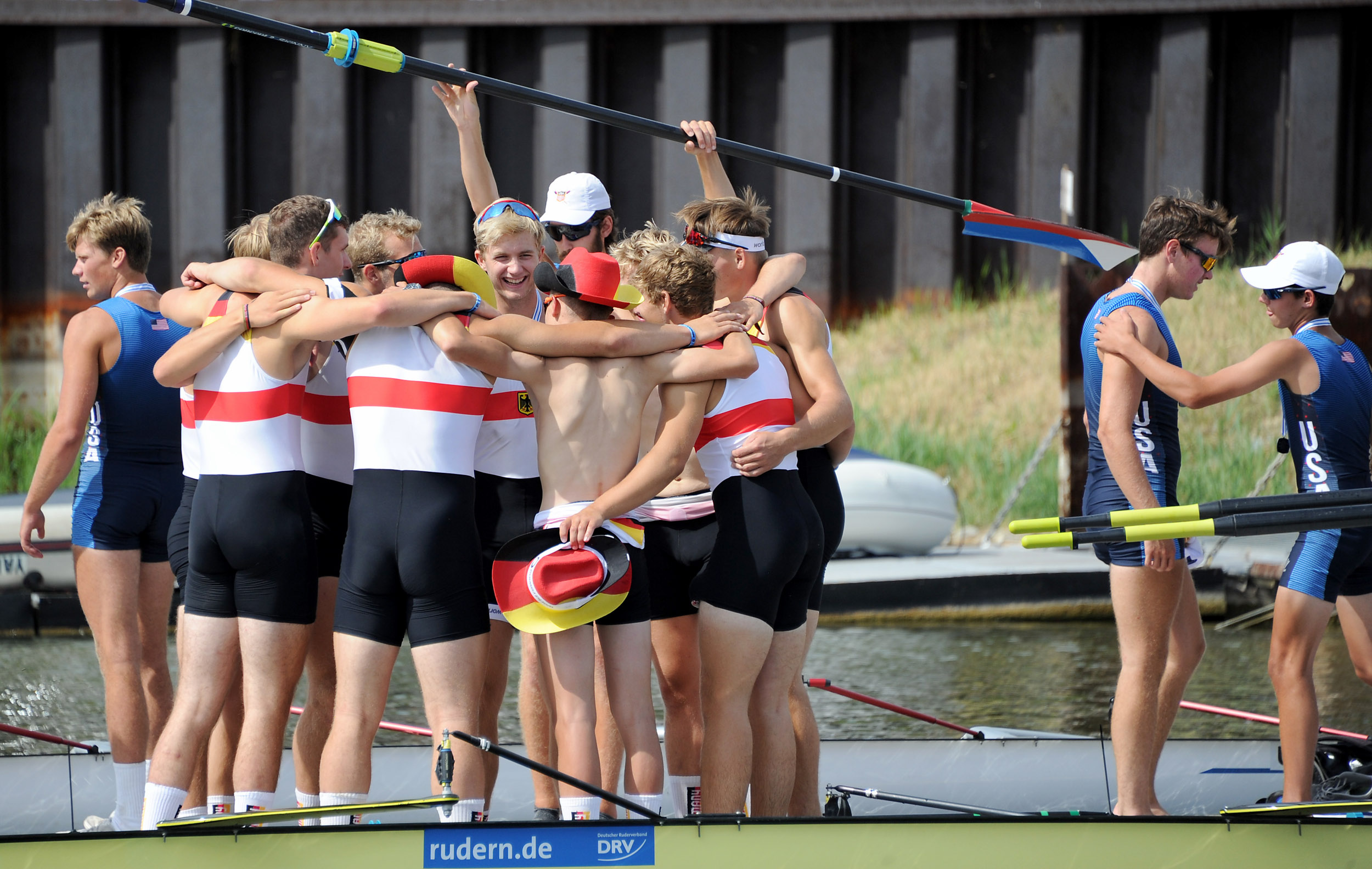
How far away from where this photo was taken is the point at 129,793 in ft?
12.5

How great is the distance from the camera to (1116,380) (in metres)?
3.73

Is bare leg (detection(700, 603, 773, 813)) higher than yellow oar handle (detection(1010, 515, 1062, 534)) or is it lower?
lower

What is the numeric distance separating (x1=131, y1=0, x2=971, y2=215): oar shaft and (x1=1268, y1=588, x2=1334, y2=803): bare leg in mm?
1891

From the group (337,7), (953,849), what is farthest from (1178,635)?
(337,7)

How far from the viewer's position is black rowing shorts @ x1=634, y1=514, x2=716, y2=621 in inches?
141

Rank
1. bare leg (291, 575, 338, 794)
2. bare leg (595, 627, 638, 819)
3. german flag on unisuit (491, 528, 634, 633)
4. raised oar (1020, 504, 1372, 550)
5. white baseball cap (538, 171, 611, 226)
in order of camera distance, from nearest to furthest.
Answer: raised oar (1020, 504, 1372, 550)
german flag on unisuit (491, 528, 634, 633)
bare leg (291, 575, 338, 794)
bare leg (595, 627, 638, 819)
white baseball cap (538, 171, 611, 226)

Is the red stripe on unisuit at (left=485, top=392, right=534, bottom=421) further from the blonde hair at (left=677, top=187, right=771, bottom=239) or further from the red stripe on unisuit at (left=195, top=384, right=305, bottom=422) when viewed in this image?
the blonde hair at (left=677, top=187, right=771, bottom=239)

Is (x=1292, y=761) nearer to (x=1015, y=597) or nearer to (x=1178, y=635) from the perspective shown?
(x=1178, y=635)

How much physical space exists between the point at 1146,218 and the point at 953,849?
2034mm

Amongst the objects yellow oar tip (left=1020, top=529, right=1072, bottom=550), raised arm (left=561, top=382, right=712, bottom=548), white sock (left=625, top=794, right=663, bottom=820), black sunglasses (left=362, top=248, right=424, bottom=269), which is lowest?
white sock (left=625, top=794, right=663, bottom=820)

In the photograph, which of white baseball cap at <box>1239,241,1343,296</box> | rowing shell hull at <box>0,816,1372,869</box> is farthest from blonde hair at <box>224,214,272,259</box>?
white baseball cap at <box>1239,241,1343,296</box>

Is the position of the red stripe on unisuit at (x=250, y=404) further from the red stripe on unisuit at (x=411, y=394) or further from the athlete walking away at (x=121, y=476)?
the athlete walking away at (x=121, y=476)

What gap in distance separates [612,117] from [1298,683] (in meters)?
2.70

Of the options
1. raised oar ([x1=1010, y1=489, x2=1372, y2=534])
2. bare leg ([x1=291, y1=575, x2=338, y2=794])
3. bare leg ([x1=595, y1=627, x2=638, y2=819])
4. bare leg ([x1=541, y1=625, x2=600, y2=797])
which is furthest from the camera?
bare leg ([x1=595, y1=627, x2=638, y2=819])
